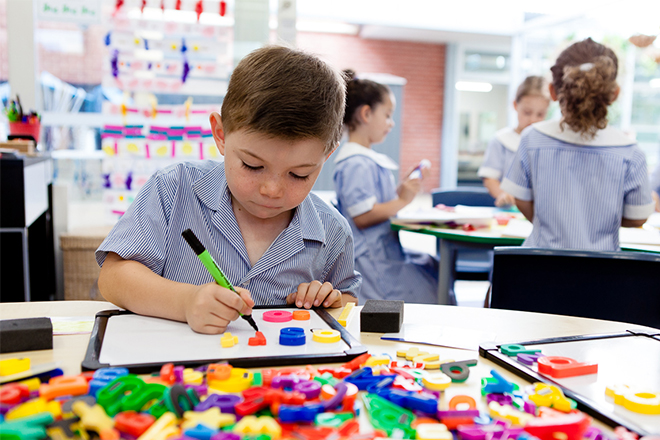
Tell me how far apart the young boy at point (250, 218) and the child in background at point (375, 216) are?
0.97 meters

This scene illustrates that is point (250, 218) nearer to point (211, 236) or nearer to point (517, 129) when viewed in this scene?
point (211, 236)

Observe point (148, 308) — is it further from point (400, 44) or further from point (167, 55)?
point (400, 44)

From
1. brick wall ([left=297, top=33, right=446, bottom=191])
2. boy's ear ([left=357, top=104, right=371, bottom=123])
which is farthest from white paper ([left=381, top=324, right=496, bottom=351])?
brick wall ([left=297, top=33, right=446, bottom=191])

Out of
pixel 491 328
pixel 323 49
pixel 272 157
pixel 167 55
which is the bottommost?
pixel 491 328

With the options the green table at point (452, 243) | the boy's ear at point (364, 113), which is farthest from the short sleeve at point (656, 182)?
the boy's ear at point (364, 113)

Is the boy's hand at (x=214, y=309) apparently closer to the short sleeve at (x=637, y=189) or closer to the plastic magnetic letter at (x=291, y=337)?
the plastic magnetic letter at (x=291, y=337)

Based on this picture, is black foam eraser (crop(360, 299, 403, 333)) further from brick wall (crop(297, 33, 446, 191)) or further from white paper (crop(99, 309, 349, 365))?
brick wall (crop(297, 33, 446, 191))

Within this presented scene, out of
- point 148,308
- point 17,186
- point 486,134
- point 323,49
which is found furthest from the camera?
point 486,134

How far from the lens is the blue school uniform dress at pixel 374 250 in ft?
6.66

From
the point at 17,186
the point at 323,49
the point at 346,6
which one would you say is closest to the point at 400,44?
the point at 323,49

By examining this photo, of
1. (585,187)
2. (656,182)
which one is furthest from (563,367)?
(656,182)

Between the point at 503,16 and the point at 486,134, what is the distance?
2.15m

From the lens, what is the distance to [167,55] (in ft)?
8.42

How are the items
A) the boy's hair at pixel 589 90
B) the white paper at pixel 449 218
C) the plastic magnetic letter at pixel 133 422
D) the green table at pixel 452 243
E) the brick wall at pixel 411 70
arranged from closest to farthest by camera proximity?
the plastic magnetic letter at pixel 133 422 < the boy's hair at pixel 589 90 < the green table at pixel 452 243 < the white paper at pixel 449 218 < the brick wall at pixel 411 70
